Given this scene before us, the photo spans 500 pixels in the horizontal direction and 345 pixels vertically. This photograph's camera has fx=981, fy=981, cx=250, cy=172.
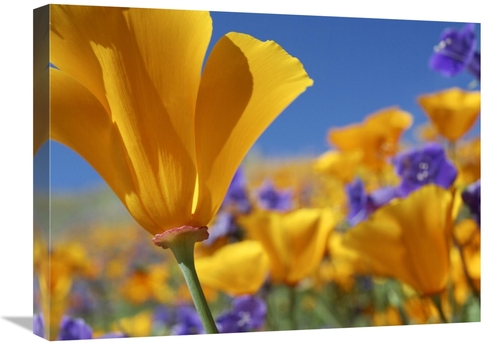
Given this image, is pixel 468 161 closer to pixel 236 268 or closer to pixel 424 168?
pixel 424 168

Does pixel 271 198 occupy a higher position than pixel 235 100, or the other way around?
pixel 235 100

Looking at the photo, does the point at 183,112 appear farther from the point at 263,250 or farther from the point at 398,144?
the point at 398,144

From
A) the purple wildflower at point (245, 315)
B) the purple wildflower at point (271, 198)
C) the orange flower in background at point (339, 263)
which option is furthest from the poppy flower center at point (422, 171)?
the purple wildflower at point (245, 315)

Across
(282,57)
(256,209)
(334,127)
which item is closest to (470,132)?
(334,127)

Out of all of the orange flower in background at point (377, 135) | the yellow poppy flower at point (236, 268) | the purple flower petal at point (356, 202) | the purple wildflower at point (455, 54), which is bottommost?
the yellow poppy flower at point (236, 268)

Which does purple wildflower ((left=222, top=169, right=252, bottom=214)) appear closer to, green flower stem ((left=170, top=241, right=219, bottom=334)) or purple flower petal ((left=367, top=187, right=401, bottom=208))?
purple flower petal ((left=367, top=187, right=401, bottom=208))

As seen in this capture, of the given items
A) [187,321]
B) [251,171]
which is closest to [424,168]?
[251,171]

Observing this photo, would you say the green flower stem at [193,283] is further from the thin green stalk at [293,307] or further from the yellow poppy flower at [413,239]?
the thin green stalk at [293,307]
